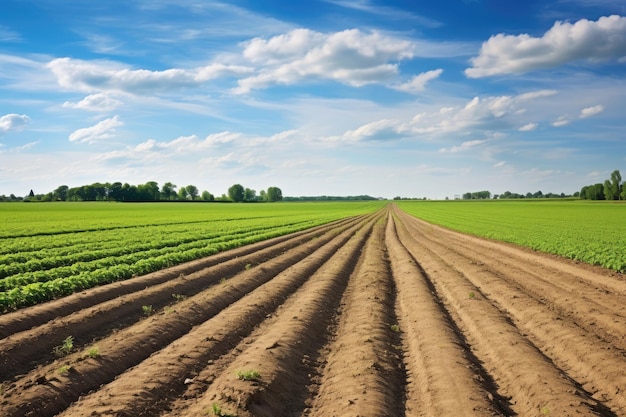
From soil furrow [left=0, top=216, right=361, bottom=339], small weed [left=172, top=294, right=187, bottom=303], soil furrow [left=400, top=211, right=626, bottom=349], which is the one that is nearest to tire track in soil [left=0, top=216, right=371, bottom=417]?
small weed [left=172, top=294, right=187, bottom=303]

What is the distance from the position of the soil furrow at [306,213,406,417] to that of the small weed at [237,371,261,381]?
108 cm

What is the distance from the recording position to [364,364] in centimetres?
864

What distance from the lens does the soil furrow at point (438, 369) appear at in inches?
Answer: 274

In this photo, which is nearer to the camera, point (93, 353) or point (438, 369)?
point (438, 369)

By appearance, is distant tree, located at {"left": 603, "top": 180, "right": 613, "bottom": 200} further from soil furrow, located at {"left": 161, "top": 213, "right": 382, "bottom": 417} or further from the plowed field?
soil furrow, located at {"left": 161, "top": 213, "right": 382, "bottom": 417}

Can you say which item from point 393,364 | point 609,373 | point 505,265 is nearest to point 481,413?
point 393,364

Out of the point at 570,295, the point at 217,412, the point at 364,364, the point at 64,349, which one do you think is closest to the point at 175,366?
the point at 217,412

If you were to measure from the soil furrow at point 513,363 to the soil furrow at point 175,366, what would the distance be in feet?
16.8

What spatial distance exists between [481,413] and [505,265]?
16392 millimetres

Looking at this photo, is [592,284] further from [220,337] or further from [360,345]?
[220,337]

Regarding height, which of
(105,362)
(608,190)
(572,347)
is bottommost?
(572,347)

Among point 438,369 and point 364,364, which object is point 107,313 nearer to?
point 364,364

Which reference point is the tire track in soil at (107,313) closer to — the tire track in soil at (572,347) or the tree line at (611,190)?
the tire track in soil at (572,347)

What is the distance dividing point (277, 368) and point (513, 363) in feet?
14.6
